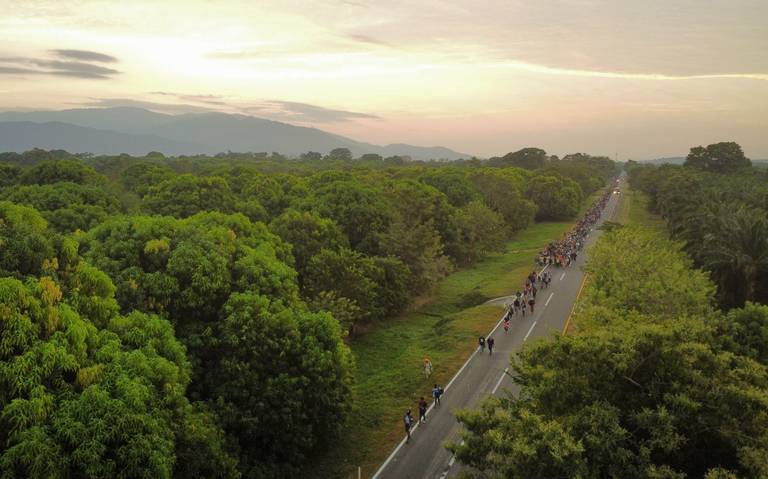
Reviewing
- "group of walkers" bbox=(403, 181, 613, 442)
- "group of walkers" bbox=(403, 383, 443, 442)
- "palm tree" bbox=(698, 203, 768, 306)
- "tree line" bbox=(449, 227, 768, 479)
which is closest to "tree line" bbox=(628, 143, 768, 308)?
"palm tree" bbox=(698, 203, 768, 306)

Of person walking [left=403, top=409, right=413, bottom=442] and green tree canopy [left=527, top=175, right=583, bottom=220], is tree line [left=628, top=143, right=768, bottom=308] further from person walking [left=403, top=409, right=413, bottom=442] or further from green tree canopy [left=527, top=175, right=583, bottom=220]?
green tree canopy [left=527, top=175, right=583, bottom=220]

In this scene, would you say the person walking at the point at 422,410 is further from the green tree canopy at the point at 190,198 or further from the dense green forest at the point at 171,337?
the green tree canopy at the point at 190,198

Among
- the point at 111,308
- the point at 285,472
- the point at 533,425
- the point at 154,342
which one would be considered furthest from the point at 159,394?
the point at 533,425

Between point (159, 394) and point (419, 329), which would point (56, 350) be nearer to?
point (159, 394)

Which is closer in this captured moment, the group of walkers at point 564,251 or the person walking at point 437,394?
the person walking at point 437,394

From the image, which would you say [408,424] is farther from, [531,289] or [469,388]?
[531,289]

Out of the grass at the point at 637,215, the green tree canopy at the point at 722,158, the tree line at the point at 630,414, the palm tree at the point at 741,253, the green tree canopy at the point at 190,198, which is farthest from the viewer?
the green tree canopy at the point at 722,158

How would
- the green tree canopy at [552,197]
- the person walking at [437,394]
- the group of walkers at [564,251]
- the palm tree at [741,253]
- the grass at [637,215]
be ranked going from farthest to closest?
the green tree canopy at [552,197] < the grass at [637,215] < the group of walkers at [564,251] < the palm tree at [741,253] < the person walking at [437,394]

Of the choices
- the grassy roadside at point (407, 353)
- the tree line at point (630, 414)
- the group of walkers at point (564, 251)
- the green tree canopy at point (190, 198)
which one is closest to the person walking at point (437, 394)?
the grassy roadside at point (407, 353)
